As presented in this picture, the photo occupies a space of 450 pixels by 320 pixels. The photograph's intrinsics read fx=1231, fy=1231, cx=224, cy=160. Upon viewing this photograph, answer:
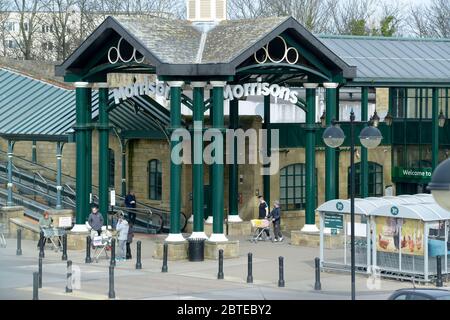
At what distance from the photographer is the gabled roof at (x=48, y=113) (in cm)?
4200

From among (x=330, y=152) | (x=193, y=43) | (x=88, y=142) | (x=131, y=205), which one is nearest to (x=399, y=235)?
(x=330, y=152)

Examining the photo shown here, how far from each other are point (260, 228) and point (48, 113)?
10.1 m

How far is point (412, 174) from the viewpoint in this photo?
159 feet

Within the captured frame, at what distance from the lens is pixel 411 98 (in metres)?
49.9

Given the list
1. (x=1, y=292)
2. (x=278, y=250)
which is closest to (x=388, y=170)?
(x=278, y=250)

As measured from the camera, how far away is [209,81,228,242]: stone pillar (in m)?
33.3

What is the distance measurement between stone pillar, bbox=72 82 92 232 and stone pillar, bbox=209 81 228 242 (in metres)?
4.87

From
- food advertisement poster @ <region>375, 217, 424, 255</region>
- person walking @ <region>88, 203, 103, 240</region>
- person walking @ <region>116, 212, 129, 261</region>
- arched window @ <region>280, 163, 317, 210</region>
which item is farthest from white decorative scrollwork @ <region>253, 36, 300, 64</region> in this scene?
arched window @ <region>280, 163, 317, 210</region>

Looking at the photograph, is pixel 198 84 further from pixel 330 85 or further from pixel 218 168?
pixel 330 85

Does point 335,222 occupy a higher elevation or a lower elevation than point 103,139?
lower

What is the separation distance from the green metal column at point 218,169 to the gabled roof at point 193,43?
2.25 feet

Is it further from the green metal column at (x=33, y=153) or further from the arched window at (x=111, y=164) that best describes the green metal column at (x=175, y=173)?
the green metal column at (x=33, y=153)

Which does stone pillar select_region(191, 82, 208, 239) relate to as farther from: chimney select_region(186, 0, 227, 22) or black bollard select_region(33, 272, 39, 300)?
black bollard select_region(33, 272, 39, 300)
